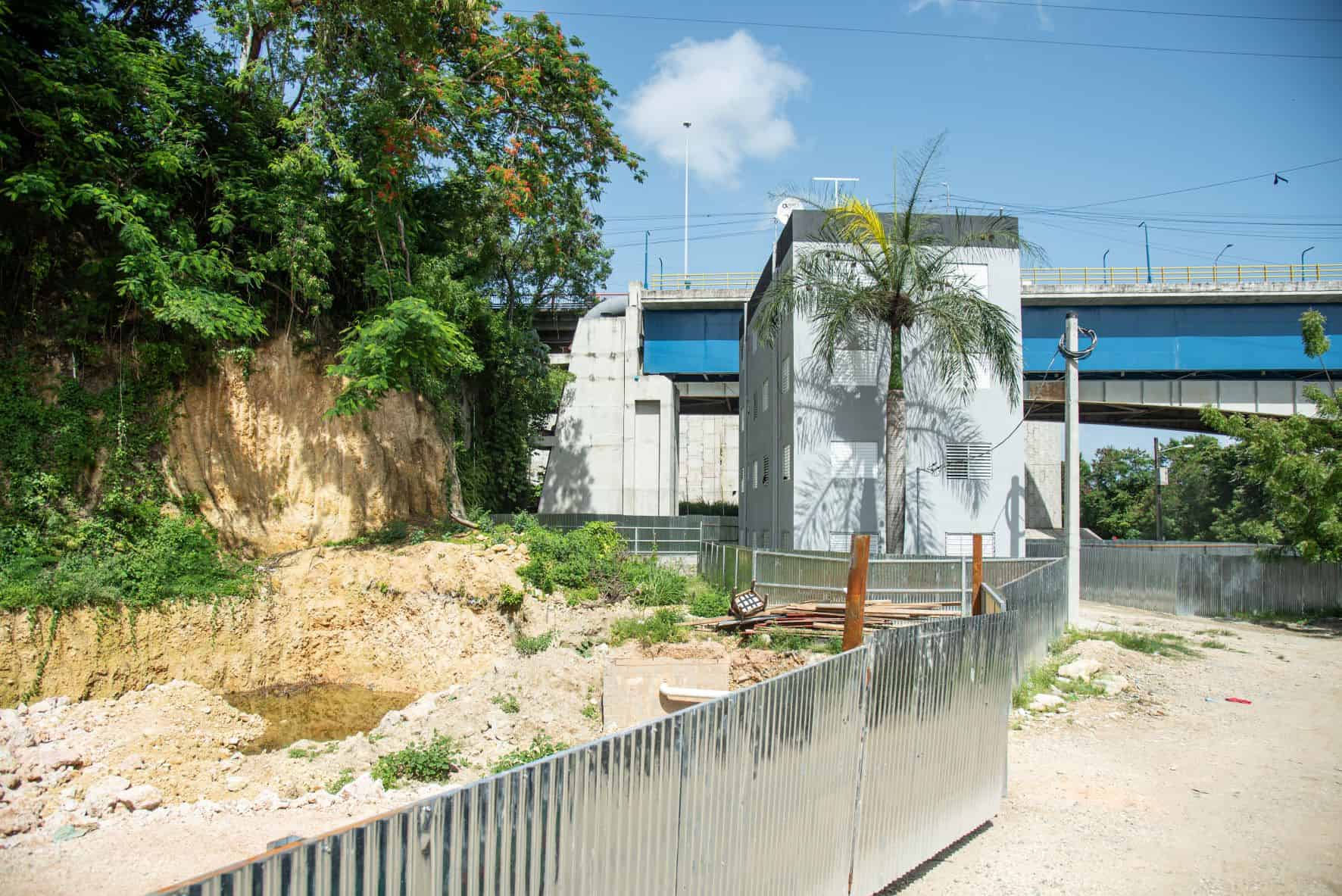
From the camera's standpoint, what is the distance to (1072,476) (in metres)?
18.9

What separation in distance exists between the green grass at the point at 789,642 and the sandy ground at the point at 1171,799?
410cm

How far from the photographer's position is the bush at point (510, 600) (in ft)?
66.2

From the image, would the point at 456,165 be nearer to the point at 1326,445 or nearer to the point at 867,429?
the point at 867,429

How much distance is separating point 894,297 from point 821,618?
421 inches

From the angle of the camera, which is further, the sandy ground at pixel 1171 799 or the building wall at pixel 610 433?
the building wall at pixel 610 433

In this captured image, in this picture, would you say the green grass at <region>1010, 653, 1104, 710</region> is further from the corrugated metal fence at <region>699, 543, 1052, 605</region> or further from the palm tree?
the palm tree

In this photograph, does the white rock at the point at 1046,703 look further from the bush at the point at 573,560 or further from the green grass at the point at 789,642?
the bush at the point at 573,560

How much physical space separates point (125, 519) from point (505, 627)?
910 centimetres

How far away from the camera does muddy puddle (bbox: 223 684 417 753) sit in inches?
621

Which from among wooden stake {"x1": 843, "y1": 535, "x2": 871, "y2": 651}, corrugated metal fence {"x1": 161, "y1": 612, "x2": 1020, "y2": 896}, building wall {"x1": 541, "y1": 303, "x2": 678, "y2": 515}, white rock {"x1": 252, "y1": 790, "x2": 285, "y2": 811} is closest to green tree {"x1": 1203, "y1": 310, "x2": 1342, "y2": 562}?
wooden stake {"x1": 843, "y1": 535, "x2": 871, "y2": 651}

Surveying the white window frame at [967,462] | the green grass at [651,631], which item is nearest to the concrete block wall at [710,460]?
the white window frame at [967,462]

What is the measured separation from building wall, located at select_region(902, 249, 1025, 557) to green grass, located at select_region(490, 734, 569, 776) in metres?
16.9

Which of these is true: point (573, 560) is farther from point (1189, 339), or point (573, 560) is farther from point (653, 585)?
point (1189, 339)

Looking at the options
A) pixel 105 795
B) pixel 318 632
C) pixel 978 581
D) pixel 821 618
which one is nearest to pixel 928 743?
pixel 978 581
